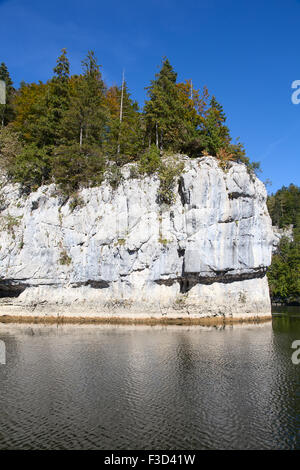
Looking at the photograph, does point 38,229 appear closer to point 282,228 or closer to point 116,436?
point 116,436

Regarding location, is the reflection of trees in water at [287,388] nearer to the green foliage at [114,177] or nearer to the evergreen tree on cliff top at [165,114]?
the green foliage at [114,177]

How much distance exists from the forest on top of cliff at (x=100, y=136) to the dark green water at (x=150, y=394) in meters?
21.2

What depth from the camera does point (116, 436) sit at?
10.9 meters

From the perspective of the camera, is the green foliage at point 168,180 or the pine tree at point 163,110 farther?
the pine tree at point 163,110

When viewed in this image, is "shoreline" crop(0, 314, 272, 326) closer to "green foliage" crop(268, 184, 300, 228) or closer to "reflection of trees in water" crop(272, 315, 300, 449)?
"reflection of trees in water" crop(272, 315, 300, 449)

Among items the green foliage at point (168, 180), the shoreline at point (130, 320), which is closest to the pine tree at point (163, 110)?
the green foliage at point (168, 180)

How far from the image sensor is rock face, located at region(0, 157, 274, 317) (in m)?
37.6

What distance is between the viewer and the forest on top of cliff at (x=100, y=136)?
4175 cm

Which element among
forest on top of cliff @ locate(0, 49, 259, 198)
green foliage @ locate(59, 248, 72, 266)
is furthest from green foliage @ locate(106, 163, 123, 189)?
green foliage @ locate(59, 248, 72, 266)

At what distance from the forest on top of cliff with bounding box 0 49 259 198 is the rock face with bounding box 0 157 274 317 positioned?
3.11m

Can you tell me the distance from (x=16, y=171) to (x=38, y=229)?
28.8 feet

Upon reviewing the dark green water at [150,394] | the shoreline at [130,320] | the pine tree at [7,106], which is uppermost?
the pine tree at [7,106]

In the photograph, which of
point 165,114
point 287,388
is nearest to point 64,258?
point 165,114

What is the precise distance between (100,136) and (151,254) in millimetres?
18153
